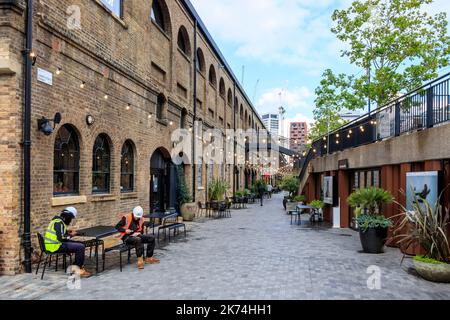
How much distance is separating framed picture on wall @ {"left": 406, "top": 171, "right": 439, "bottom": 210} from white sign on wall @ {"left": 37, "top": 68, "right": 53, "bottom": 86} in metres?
8.23

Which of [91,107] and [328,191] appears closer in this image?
[91,107]

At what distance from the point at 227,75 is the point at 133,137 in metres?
21.0

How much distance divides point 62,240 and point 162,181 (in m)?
10.4

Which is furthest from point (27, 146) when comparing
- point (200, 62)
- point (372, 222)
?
point (200, 62)

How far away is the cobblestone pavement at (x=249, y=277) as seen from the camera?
6277 mm

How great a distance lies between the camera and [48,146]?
8594mm

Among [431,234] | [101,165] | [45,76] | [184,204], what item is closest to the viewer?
[431,234]

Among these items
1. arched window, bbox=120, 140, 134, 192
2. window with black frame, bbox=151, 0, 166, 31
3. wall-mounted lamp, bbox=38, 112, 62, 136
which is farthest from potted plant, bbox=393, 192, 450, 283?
window with black frame, bbox=151, 0, 166, 31

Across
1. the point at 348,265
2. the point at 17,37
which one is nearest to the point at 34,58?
the point at 17,37

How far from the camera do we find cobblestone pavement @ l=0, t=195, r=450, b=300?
6.28 m

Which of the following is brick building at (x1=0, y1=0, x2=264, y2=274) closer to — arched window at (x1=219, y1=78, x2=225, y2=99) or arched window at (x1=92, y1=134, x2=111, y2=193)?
arched window at (x1=92, y1=134, x2=111, y2=193)

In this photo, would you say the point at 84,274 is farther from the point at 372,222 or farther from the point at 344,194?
the point at 344,194

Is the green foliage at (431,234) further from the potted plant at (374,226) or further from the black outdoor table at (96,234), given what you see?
the black outdoor table at (96,234)

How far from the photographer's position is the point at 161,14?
1781 cm
